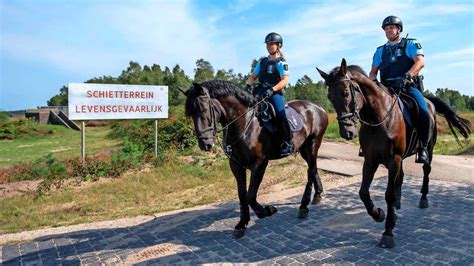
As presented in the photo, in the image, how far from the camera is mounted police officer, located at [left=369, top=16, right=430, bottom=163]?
498 centimetres

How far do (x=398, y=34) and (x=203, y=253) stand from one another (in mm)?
4340

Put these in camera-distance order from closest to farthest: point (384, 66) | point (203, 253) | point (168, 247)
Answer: point (203, 253) < point (168, 247) < point (384, 66)

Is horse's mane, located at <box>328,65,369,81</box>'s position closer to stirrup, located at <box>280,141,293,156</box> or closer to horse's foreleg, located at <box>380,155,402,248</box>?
horse's foreleg, located at <box>380,155,402,248</box>

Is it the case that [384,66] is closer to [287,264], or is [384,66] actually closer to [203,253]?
[287,264]

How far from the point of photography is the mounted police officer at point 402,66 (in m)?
4.98

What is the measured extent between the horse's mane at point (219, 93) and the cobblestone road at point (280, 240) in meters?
2.01

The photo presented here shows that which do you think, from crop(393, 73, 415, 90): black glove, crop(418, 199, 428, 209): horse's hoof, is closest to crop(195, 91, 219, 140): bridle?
crop(393, 73, 415, 90): black glove

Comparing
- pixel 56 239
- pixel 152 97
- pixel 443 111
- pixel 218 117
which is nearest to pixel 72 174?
pixel 152 97

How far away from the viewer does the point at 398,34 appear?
526 centimetres

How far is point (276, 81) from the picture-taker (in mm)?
5781

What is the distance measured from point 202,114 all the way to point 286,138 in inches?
68.9

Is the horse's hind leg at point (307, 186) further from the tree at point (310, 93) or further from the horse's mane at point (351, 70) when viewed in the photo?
the tree at point (310, 93)

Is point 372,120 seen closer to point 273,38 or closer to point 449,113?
point 273,38

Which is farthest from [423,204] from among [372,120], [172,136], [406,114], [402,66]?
[172,136]
